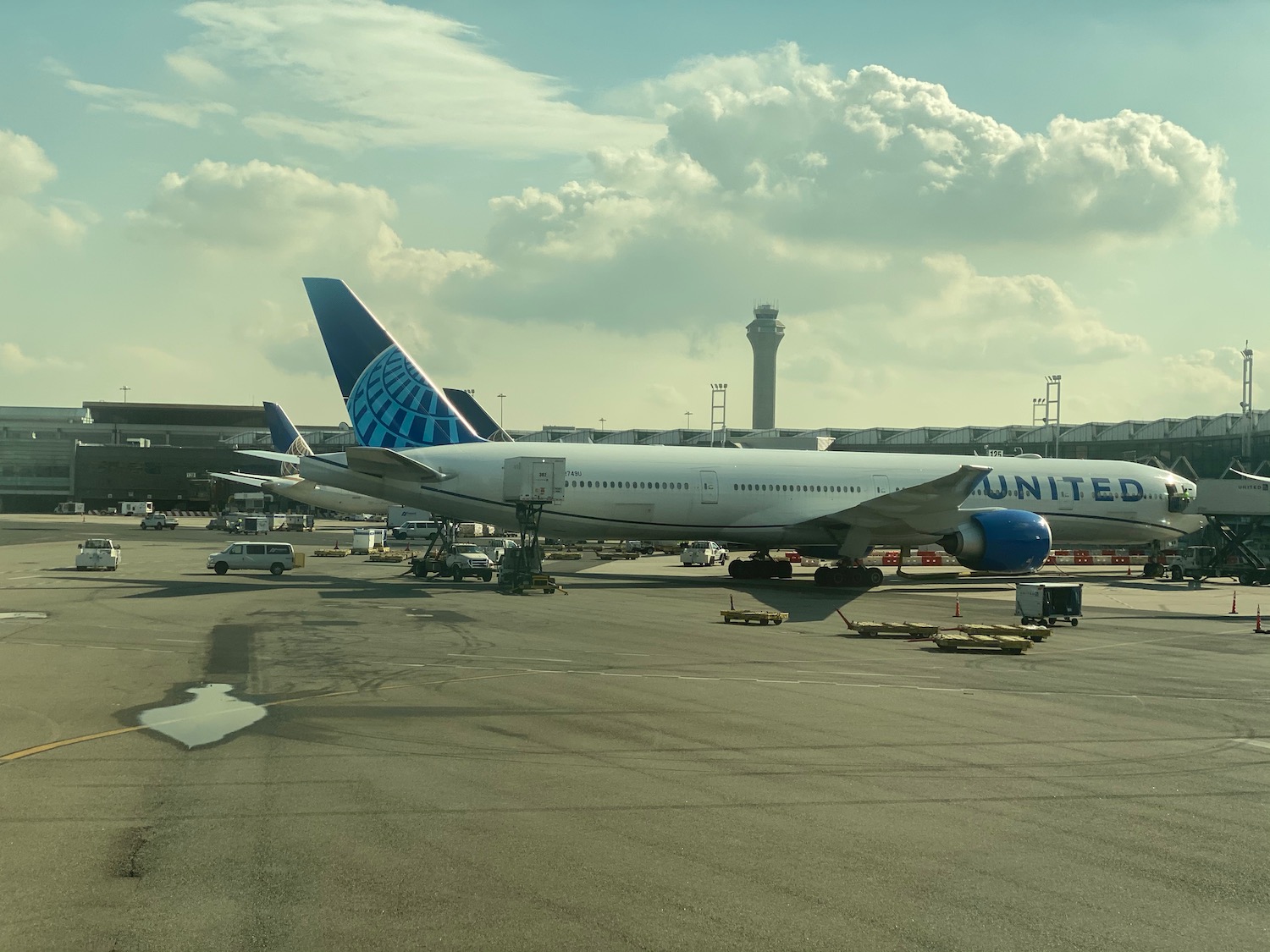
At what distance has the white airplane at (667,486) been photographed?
43.3 metres

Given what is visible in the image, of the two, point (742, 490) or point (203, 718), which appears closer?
point (203, 718)

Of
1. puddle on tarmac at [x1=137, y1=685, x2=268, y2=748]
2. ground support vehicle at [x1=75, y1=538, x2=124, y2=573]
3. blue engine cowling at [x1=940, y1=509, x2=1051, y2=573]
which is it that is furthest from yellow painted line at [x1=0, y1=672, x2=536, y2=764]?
ground support vehicle at [x1=75, y1=538, x2=124, y2=573]

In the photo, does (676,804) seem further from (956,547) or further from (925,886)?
(956,547)

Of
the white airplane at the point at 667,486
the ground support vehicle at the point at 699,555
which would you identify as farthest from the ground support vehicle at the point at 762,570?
the ground support vehicle at the point at 699,555

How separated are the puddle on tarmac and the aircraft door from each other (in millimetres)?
28668

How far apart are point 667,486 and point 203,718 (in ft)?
98.6

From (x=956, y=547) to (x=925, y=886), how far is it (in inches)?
1475

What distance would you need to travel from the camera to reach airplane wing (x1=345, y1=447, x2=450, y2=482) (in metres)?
40.2

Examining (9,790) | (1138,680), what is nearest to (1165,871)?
(9,790)

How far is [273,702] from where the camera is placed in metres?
18.1

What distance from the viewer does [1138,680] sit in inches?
893

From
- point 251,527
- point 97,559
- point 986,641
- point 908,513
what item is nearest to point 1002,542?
point 908,513

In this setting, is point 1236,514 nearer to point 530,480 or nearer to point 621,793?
point 530,480

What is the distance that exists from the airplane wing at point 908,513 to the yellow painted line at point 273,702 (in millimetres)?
24335
